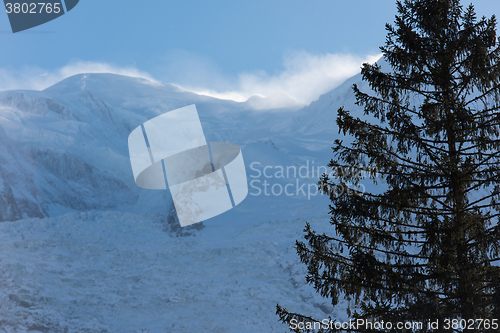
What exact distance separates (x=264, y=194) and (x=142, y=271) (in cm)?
1844

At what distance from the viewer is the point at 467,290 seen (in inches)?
179

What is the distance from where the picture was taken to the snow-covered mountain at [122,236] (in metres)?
26.3

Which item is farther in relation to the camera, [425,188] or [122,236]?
[122,236]

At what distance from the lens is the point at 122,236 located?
3569 centimetres

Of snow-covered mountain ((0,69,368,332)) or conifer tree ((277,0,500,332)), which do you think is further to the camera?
snow-covered mountain ((0,69,368,332))

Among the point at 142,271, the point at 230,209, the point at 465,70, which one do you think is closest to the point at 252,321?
the point at 142,271

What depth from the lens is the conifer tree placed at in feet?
15.2

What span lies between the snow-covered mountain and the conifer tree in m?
21.2

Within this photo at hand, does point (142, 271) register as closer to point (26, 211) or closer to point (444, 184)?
point (26, 211)

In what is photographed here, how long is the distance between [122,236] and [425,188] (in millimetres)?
34445

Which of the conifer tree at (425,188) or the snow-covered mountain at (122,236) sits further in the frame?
the snow-covered mountain at (122,236)

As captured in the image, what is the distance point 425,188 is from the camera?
489 centimetres

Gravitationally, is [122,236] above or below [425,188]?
below

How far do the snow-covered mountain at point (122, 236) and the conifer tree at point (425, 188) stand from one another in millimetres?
21176
